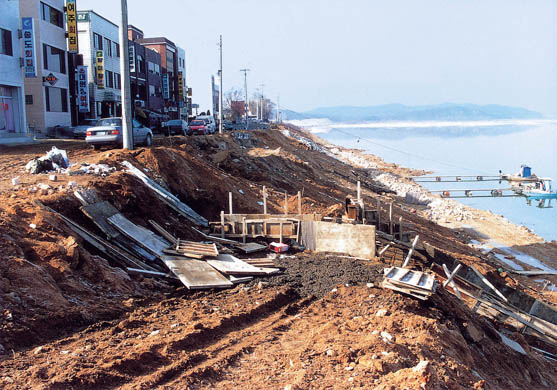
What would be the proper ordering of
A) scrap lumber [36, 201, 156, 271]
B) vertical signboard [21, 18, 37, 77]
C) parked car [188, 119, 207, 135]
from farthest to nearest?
parked car [188, 119, 207, 135]
vertical signboard [21, 18, 37, 77]
scrap lumber [36, 201, 156, 271]

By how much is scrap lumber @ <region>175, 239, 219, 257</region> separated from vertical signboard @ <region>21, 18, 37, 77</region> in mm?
20428

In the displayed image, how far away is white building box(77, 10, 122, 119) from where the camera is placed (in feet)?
139

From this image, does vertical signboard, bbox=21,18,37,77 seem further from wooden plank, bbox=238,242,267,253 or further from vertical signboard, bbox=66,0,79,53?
wooden plank, bbox=238,242,267,253

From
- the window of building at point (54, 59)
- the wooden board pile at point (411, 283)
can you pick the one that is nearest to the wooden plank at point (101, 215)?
the wooden board pile at point (411, 283)

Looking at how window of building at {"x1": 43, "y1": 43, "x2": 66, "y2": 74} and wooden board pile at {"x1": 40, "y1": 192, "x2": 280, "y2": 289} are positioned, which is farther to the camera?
window of building at {"x1": 43, "y1": 43, "x2": 66, "y2": 74}

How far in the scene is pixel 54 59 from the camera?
3603 cm

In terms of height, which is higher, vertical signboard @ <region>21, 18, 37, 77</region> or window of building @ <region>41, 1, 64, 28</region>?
window of building @ <region>41, 1, 64, 28</region>

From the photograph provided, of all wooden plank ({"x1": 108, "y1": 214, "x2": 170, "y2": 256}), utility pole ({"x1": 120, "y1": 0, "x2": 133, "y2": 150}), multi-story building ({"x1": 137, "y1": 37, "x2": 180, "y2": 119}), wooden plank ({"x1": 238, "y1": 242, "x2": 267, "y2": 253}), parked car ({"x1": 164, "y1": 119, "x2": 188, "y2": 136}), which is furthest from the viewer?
multi-story building ({"x1": 137, "y1": 37, "x2": 180, "y2": 119})

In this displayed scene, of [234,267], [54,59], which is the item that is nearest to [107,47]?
[54,59]

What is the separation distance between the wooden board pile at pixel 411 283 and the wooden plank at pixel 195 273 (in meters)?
3.17

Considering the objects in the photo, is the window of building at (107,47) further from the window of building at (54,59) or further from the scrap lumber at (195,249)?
the scrap lumber at (195,249)

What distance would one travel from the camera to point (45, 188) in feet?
39.9

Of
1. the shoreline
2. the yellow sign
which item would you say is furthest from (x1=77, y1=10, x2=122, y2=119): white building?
the shoreline

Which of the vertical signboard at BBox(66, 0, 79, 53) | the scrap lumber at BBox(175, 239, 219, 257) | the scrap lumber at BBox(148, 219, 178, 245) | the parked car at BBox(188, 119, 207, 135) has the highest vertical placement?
the vertical signboard at BBox(66, 0, 79, 53)
